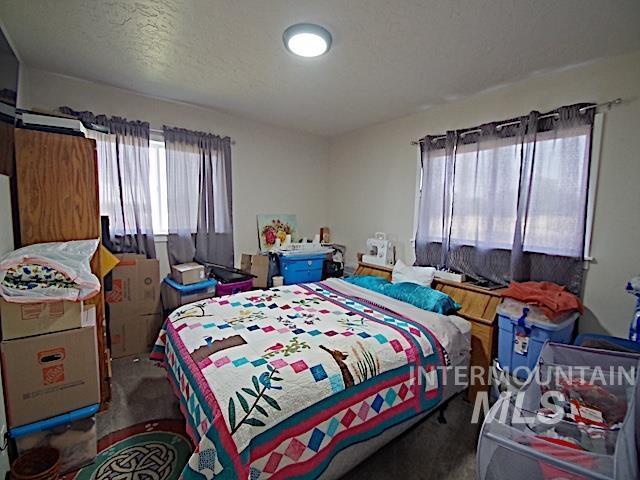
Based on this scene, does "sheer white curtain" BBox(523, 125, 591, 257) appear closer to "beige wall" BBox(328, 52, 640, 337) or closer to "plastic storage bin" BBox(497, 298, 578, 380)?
"beige wall" BBox(328, 52, 640, 337)

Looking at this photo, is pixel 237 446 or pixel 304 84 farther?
pixel 304 84

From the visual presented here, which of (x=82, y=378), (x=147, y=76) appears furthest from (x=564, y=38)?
(x=82, y=378)

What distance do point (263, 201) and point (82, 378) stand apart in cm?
252

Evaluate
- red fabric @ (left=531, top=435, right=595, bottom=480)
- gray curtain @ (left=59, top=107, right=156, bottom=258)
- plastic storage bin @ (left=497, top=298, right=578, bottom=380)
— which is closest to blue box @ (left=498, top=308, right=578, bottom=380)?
plastic storage bin @ (left=497, top=298, right=578, bottom=380)

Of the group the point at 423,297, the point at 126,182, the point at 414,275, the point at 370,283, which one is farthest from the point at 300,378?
the point at 126,182

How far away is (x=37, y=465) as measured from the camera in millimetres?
1428

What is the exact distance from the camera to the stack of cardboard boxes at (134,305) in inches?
104

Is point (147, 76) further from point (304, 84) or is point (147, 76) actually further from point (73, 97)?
point (304, 84)

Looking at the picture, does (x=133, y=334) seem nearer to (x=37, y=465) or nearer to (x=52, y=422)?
(x=52, y=422)

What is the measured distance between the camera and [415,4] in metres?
1.48

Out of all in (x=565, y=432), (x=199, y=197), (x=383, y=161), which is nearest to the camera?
(x=565, y=432)

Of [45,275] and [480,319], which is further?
[480,319]

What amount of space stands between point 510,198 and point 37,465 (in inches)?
134

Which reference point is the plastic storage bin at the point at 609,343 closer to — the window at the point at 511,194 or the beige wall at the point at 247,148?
the window at the point at 511,194
